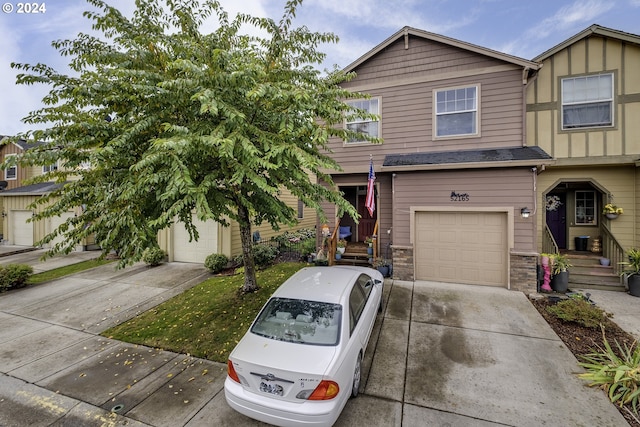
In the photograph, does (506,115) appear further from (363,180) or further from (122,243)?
(122,243)

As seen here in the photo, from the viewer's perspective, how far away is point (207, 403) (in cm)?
395

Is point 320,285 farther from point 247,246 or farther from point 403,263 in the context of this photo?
point 403,263

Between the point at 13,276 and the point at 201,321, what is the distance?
26.5 feet

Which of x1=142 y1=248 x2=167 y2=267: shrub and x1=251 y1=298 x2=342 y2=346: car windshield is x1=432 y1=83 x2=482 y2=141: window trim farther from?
x1=142 y1=248 x2=167 y2=267: shrub

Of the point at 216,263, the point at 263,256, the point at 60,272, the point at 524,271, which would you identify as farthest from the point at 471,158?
the point at 60,272

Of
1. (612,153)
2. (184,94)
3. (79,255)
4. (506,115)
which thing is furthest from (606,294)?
(79,255)

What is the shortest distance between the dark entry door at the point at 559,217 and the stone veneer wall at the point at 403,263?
5.95 m

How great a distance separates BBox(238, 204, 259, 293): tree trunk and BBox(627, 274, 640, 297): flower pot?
34.5 ft

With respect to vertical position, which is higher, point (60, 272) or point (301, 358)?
point (301, 358)

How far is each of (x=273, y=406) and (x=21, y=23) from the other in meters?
11.8

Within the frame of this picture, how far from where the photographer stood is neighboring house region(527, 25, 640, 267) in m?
8.46

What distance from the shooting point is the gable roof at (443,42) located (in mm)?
8492

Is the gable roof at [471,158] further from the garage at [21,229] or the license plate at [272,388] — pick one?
the garage at [21,229]

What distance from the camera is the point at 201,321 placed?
645 cm
